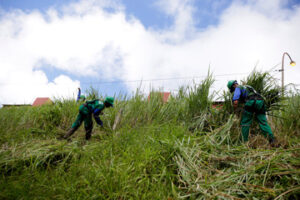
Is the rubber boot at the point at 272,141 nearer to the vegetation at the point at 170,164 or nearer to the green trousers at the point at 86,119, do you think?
the vegetation at the point at 170,164

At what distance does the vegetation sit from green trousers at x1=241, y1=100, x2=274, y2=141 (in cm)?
14

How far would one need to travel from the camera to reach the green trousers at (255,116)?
286cm

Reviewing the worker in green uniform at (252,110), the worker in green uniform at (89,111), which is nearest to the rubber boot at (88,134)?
the worker in green uniform at (89,111)

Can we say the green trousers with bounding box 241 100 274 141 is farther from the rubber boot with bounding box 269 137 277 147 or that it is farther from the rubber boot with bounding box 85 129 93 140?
the rubber boot with bounding box 85 129 93 140

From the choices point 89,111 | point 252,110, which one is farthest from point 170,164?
point 89,111

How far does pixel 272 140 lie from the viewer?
283cm

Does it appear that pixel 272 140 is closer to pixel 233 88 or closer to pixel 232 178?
pixel 233 88

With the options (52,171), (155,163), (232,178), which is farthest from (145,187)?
(52,171)

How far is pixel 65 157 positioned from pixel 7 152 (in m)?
0.95

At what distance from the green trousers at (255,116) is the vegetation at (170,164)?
0.47ft

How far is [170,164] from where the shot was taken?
1.87 m

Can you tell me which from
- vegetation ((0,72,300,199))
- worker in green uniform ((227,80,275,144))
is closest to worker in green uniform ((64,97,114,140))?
vegetation ((0,72,300,199))

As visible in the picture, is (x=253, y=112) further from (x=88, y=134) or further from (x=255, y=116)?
(x=88, y=134)

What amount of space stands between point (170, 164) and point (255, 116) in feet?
7.35
